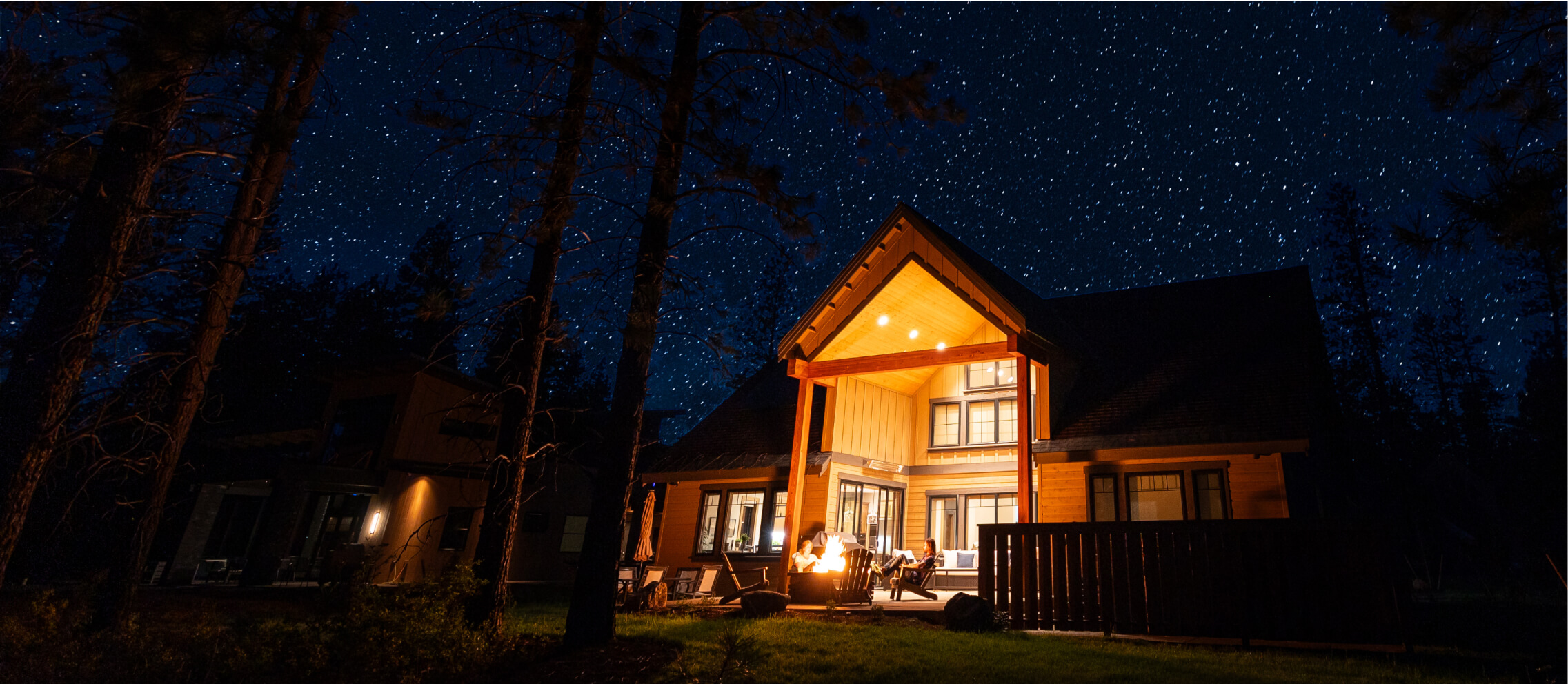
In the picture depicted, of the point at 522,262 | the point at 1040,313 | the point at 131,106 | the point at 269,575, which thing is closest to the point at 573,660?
the point at 522,262

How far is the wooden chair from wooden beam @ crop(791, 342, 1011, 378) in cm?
402

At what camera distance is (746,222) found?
7.89m

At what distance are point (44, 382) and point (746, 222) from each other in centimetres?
601

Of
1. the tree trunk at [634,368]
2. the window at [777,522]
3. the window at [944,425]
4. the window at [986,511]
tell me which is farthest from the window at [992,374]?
the tree trunk at [634,368]

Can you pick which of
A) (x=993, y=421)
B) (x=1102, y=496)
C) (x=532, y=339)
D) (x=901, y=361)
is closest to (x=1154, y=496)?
(x=1102, y=496)

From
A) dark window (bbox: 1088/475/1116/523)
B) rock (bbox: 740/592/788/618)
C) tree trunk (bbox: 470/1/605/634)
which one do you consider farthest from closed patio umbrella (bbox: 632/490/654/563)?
dark window (bbox: 1088/475/1116/523)

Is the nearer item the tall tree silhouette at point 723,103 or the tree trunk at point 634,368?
the tree trunk at point 634,368

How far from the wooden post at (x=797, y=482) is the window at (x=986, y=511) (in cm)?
404

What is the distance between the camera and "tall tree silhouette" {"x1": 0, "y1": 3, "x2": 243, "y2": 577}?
589 centimetres

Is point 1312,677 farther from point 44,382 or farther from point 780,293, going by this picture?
point 780,293

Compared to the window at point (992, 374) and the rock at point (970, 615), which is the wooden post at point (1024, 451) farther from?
the window at point (992, 374)

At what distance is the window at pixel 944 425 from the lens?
691 inches

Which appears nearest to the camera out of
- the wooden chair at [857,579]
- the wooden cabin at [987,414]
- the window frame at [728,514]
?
the wooden chair at [857,579]

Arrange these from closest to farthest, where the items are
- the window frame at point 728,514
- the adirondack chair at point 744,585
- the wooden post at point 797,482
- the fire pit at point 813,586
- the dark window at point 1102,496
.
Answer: the fire pit at point 813,586 < the adirondack chair at point 744,585 < the dark window at point 1102,496 < the wooden post at point 797,482 < the window frame at point 728,514
